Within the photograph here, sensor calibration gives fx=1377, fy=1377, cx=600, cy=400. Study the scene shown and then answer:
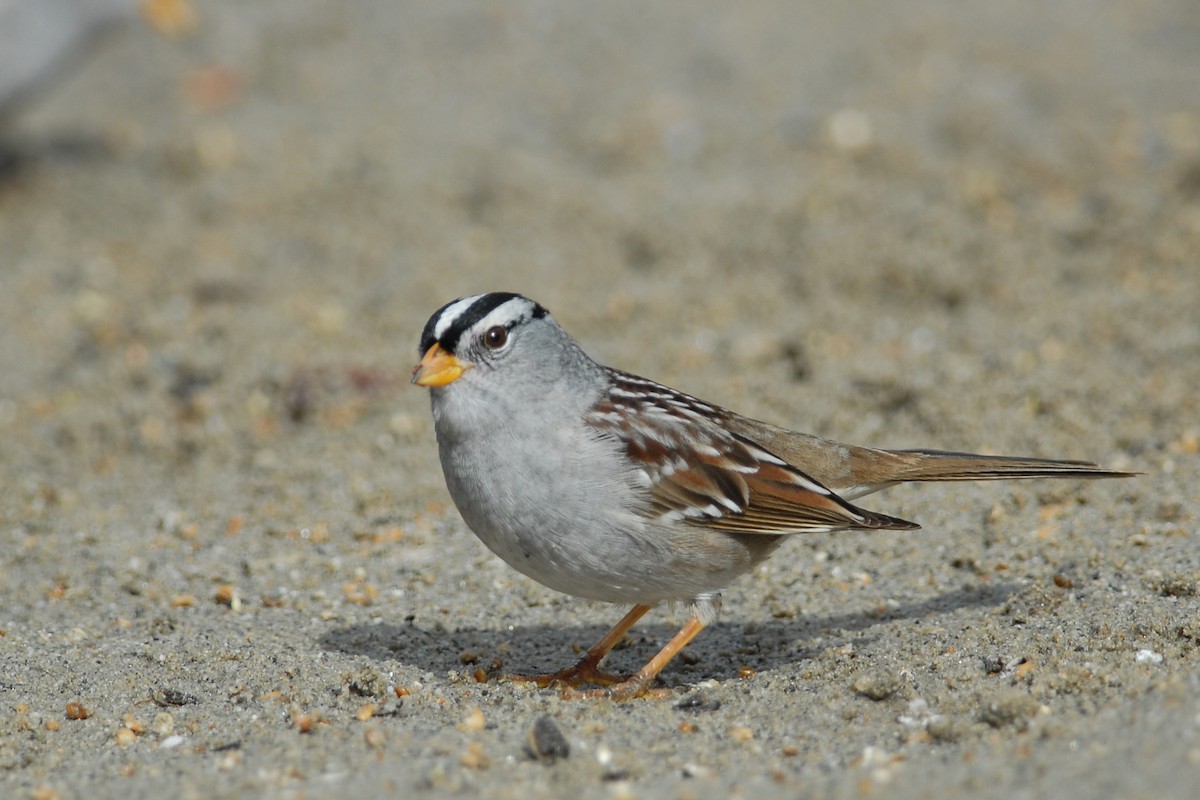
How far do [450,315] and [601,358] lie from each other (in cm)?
342

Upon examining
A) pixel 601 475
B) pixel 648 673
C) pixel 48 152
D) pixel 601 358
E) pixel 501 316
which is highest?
pixel 48 152

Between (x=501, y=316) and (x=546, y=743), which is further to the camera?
(x=501, y=316)

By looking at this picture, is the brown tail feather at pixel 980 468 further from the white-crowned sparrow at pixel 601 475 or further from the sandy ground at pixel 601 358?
the sandy ground at pixel 601 358

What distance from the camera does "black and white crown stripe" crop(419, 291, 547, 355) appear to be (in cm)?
470

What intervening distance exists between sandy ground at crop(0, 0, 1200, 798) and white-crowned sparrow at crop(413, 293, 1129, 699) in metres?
0.45

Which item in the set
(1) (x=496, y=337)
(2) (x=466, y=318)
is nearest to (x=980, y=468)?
(1) (x=496, y=337)

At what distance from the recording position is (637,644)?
18.6ft

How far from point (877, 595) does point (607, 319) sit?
324cm

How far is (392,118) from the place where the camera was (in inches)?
423

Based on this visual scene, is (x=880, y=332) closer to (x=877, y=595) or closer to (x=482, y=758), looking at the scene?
(x=877, y=595)

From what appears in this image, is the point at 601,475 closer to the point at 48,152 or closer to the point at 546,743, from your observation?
the point at 546,743

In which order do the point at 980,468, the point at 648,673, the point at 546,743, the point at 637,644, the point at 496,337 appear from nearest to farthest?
the point at 546,743
the point at 496,337
the point at 648,673
the point at 980,468
the point at 637,644

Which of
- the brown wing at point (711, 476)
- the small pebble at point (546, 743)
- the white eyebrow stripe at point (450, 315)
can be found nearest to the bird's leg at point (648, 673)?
the brown wing at point (711, 476)

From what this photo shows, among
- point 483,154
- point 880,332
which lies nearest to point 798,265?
point 880,332
